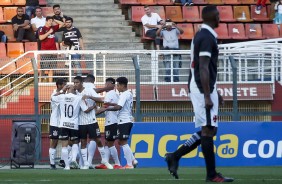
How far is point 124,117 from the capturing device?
20312 mm

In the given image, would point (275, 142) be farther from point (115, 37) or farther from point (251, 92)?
point (115, 37)

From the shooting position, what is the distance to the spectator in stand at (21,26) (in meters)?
26.5

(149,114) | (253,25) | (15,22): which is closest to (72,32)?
(15,22)

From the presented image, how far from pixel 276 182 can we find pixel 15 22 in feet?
49.4

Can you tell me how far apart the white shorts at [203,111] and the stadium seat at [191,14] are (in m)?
16.2

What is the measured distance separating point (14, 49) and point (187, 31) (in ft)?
16.1

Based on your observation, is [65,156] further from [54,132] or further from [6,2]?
[6,2]

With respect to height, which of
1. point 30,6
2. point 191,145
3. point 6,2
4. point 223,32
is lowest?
point 191,145

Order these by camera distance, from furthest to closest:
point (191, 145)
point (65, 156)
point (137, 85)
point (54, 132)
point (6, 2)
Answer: point (6, 2) → point (137, 85) → point (54, 132) → point (65, 156) → point (191, 145)

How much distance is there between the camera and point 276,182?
12.7 meters

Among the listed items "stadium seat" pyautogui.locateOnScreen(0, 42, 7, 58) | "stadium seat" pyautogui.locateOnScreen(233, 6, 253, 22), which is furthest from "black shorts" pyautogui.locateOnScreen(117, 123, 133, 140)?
"stadium seat" pyautogui.locateOnScreen(233, 6, 253, 22)

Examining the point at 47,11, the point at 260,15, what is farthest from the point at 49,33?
the point at 260,15

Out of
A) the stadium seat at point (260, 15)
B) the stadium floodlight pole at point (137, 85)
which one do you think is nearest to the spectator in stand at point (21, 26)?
the stadium floodlight pole at point (137, 85)

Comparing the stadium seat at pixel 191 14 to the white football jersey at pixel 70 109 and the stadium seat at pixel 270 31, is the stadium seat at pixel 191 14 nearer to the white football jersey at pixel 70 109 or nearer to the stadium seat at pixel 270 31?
the stadium seat at pixel 270 31
